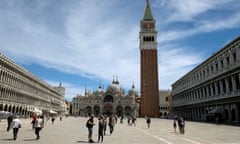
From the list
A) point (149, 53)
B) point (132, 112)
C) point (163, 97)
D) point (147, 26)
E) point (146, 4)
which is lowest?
point (132, 112)

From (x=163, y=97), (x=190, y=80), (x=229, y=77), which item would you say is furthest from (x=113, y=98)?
(x=229, y=77)

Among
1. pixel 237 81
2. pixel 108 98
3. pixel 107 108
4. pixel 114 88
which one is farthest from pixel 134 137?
pixel 114 88

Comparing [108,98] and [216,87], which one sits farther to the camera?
[108,98]

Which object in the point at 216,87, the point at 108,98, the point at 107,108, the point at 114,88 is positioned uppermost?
the point at 114,88

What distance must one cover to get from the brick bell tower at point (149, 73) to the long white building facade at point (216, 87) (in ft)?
70.9

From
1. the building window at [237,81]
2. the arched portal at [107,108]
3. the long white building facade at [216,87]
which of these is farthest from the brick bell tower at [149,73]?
the building window at [237,81]

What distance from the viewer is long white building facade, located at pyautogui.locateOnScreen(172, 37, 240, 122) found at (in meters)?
34.3

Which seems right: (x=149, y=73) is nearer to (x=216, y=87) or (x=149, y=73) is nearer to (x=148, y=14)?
(x=148, y=14)

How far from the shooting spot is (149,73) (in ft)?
277

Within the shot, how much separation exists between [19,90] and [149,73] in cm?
4541

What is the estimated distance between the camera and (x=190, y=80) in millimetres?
58938

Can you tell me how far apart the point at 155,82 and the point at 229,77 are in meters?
48.1

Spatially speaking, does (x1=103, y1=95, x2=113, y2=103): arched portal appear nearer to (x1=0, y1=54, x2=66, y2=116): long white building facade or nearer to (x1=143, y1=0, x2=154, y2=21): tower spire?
(x1=0, y1=54, x2=66, y2=116): long white building facade

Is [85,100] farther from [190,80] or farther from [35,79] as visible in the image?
[190,80]
